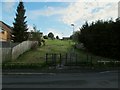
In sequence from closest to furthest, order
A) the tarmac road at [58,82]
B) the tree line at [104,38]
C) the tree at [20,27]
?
the tarmac road at [58,82], the tree line at [104,38], the tree at [20,27]

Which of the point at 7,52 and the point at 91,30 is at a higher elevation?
the point at 91,30

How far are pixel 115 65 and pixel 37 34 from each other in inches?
1232

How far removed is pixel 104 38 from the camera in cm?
4216

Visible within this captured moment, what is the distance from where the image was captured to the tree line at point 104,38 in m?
40.8

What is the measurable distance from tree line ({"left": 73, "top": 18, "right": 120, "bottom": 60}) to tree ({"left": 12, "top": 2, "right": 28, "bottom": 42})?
2842 centimetres

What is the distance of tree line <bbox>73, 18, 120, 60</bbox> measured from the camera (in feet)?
134

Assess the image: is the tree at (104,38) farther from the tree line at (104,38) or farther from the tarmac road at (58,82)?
the tarmac road at (58,82)

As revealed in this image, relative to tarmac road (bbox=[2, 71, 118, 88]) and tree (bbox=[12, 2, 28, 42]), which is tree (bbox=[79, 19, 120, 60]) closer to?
tarmac road (bbox=[2, 71, 118, 88])

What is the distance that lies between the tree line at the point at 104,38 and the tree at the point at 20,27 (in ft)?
93.2

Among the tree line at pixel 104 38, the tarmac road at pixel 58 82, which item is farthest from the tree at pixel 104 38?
the tarmac road at pixel 58 82

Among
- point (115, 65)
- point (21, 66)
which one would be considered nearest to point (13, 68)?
point (21, 66)

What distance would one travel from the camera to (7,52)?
35.4 m

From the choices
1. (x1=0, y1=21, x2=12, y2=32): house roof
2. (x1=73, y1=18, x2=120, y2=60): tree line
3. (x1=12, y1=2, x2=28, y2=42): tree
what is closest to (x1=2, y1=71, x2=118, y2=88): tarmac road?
(x1=73, y1=18, x2=120, y2=60): tree line

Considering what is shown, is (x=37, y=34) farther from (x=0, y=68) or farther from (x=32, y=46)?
(x=0, y=68)
